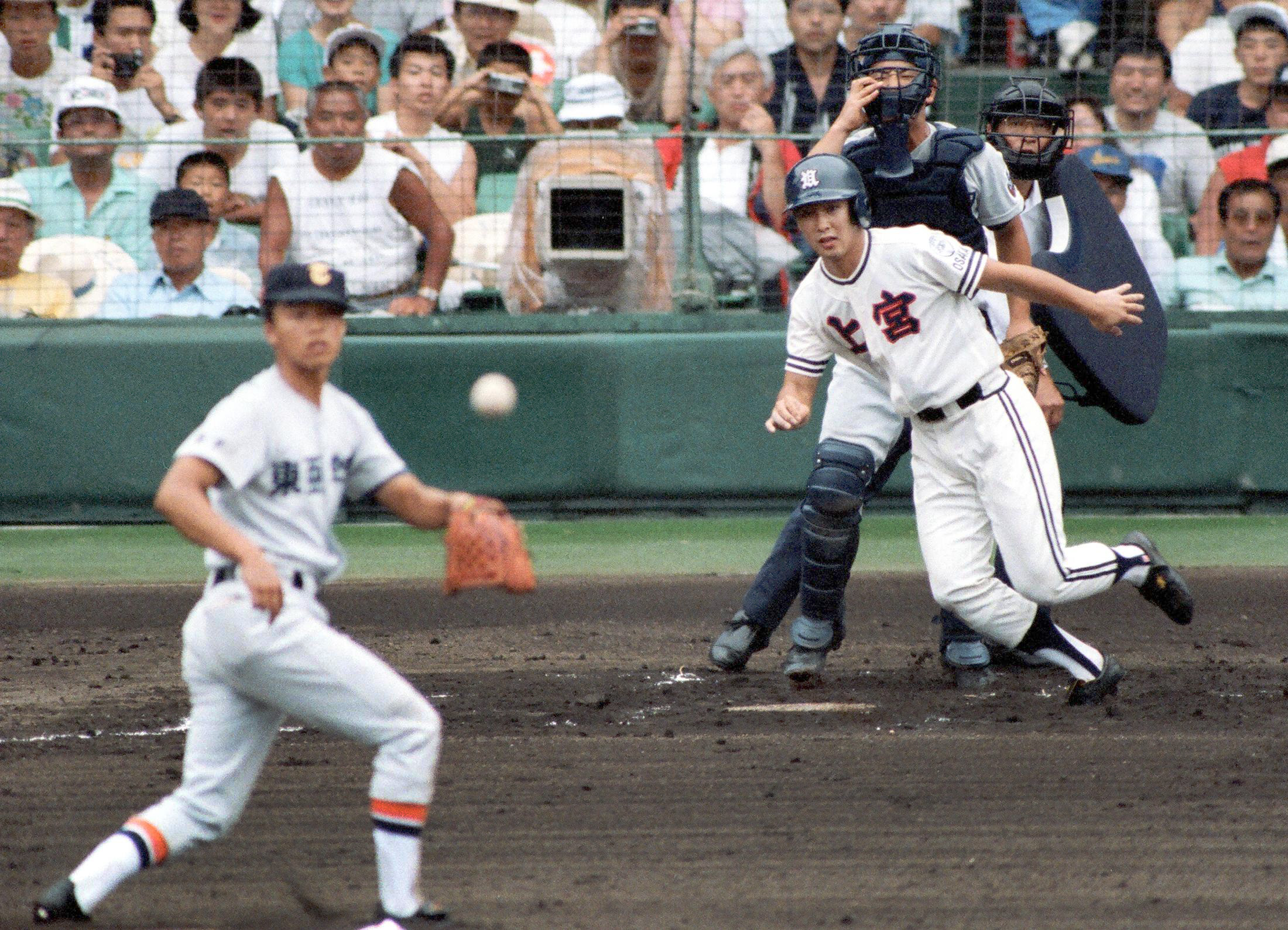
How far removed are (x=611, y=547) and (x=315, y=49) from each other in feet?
12.5

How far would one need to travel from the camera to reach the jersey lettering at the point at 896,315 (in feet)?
16.7

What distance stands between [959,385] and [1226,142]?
5.00 m

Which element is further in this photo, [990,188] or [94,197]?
[94,197]

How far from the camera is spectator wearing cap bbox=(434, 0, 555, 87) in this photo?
32.6 feet

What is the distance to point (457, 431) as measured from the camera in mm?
9062

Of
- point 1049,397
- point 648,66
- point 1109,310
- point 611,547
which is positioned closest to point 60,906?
point 1109,310

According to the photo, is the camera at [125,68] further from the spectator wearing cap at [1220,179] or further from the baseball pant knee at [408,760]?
the baseball pant knee at [408,760]

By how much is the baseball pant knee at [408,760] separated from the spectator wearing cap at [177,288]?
6.14 meters

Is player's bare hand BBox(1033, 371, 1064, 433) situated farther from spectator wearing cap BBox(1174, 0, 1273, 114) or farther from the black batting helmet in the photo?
spectator wearing cap BBox(1174, 0, 1273, 114)

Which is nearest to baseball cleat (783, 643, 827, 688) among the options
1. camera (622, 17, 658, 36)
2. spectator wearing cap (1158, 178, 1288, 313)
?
spectator wearing cap (1158, 178, 1288, 313)

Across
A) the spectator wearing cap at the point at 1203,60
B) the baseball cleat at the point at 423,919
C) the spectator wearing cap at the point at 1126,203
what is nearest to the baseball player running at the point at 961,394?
the baseball cleat at the point at 423,919

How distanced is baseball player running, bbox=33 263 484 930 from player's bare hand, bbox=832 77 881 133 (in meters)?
2.46

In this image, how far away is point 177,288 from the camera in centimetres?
916

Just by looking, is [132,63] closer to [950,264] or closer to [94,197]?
[94,197]
